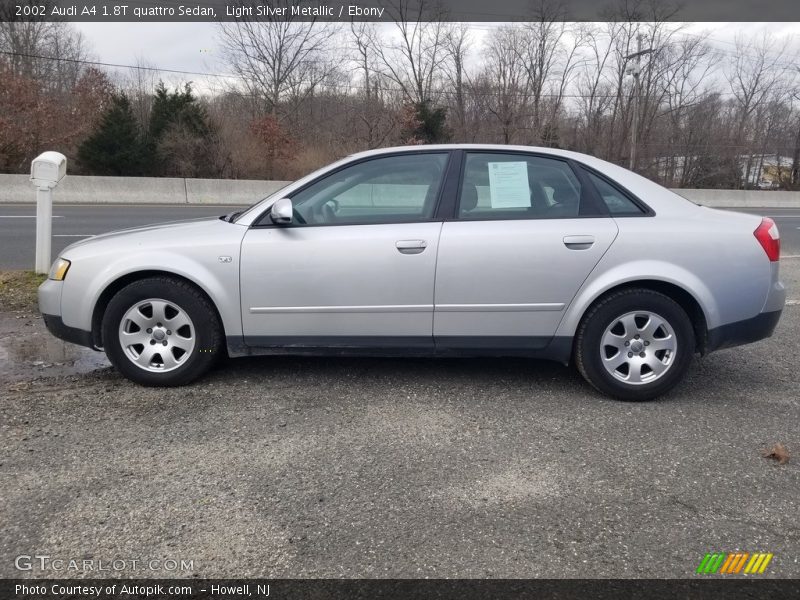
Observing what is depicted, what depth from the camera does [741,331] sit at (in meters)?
4.08

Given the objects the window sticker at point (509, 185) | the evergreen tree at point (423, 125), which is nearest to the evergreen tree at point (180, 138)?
the evergreen tree at point (423, 125)

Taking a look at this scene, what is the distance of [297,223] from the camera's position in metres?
4.16

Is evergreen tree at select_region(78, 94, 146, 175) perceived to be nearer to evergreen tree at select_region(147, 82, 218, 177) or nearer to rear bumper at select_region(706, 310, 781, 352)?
evergreen tree at select_region(147, 82, 218, 177)

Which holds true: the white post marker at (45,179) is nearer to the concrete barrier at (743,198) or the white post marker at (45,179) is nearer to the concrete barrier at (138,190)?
the concrete barrier at (138,190)

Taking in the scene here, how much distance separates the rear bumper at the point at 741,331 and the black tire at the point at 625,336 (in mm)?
162

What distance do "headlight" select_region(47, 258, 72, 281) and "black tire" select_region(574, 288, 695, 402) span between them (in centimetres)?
336

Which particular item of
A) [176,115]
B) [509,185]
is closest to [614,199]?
[509,185]

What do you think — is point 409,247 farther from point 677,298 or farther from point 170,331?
point 677,298

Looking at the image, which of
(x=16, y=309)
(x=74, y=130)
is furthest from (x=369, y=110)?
(x=16, y=309)

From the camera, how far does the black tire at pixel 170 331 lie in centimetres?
409

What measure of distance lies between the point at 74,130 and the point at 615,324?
27012mm

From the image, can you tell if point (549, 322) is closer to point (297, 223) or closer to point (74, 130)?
point (297, 223)

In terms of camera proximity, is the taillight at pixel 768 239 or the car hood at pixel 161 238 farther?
the car hood at pixel 161 238

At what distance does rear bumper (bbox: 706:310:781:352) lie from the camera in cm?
406
